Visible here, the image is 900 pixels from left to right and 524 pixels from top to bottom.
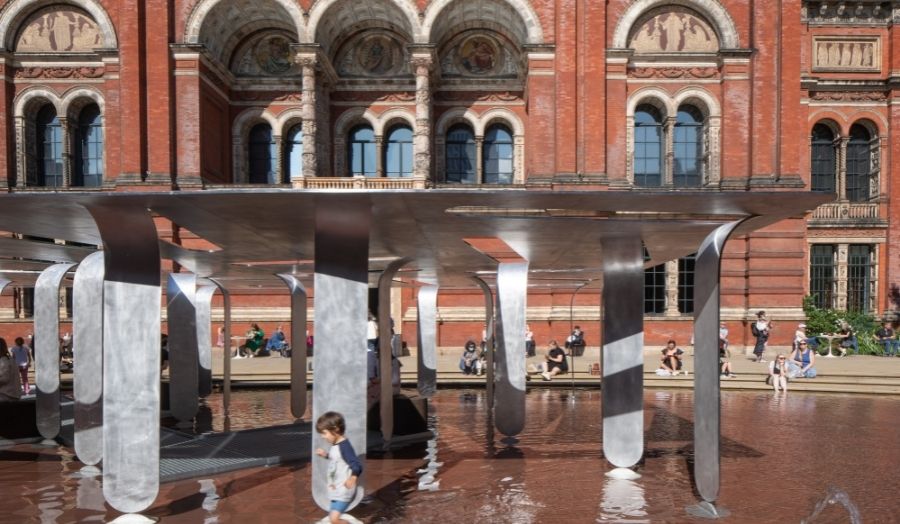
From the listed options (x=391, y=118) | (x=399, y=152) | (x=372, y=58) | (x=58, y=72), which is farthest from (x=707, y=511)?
(x=58, y=72)

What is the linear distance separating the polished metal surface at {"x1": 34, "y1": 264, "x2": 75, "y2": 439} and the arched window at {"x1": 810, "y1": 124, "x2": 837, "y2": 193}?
2972 cm

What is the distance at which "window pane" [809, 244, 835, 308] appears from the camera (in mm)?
28625

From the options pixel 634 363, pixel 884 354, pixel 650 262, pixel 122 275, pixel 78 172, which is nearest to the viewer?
pixel 122 275

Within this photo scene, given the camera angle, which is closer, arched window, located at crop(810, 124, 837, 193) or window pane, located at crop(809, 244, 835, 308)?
window pane, located at crop(809, 244, 835, 308)

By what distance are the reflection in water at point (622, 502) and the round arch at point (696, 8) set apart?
1918 centimetres

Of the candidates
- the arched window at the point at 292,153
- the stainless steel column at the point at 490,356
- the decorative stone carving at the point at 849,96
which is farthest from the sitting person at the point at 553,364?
the decorative stone carving at the point at 849,96

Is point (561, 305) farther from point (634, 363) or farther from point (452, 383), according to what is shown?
point (634, 363)

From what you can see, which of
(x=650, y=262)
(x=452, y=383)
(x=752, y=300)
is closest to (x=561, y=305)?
(x=752, y=300)

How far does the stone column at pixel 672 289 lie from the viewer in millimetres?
24109

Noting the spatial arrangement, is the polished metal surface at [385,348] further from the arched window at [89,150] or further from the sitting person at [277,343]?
the arched window at [89,150]

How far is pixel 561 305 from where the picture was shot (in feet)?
75.9

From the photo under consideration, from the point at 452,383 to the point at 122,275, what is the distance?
1048 cm

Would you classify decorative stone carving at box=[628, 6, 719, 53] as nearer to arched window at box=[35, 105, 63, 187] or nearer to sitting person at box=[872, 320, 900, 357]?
sitting person at box=[872, 320, 900, 357]

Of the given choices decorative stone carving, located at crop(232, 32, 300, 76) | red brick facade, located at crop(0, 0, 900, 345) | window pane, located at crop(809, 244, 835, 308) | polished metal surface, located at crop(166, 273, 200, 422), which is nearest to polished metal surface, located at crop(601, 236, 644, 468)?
polished metal surface, located at crop(166, 273, 200, 422)
